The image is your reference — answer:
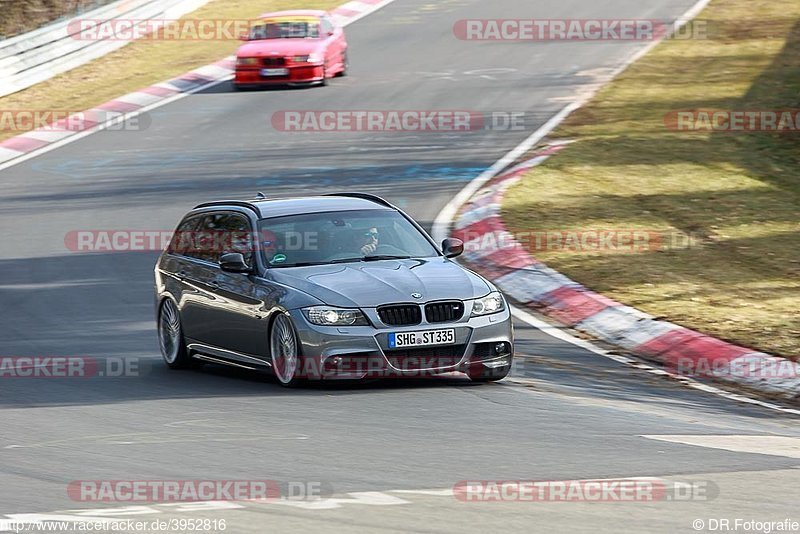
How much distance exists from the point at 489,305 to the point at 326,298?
1.28 m

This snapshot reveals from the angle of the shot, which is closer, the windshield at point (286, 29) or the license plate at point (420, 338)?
the license plate at point (420, 338)

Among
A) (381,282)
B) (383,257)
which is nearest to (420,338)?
(381,282)

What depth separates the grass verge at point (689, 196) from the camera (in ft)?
48.1

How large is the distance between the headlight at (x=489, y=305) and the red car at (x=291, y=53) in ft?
63.2

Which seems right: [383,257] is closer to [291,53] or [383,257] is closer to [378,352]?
[378,352]

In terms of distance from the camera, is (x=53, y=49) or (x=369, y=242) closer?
(x=369, y=242)

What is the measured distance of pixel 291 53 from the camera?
3022cm

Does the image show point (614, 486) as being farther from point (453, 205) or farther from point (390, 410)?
point (453, 205)

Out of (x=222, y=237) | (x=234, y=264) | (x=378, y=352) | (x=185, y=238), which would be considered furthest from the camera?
(x=185, y=238)

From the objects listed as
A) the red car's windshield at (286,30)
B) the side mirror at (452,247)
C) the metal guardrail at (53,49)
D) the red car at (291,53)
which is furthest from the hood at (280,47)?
the side mirror at (452,247)

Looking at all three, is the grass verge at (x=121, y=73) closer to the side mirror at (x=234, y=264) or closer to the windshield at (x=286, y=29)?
the windshield at (x=286, y=29)

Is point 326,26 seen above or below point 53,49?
above

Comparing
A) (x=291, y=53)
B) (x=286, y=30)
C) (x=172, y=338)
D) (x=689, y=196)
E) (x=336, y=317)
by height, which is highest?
(x=286, y=30)

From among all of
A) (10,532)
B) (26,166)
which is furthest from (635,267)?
(26,166)
